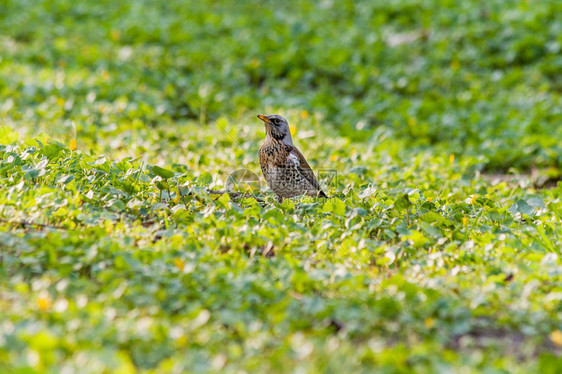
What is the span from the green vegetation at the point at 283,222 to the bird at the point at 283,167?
22cm

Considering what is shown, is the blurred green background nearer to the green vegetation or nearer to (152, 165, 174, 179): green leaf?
the green vegetation

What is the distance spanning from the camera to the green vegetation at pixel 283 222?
340 centimetres

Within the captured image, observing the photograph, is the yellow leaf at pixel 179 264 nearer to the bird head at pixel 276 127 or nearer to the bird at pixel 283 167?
the bird at pixel 283 167

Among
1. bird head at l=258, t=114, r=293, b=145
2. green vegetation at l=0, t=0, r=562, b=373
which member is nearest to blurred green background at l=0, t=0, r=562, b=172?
green vegetation at l=0, t=0, r=562, b=373

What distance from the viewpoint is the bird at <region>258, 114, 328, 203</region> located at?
632 centimetres

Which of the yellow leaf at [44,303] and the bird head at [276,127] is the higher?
the yellow leaf at [44,303]

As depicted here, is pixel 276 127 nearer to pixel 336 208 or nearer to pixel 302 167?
pixel 302 167

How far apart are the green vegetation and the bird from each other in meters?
0.22

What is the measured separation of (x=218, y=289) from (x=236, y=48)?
9658mm

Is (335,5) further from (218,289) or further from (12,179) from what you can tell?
(218,289)

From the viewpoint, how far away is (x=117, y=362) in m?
2.96

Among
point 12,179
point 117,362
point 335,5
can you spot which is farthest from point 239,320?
point 335,5

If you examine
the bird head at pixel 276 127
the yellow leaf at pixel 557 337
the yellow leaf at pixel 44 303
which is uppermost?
the yellow leaf at pixel 44 303

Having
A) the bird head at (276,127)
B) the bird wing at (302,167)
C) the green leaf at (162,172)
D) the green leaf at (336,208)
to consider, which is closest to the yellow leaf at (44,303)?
the green leaf at (162,172)
